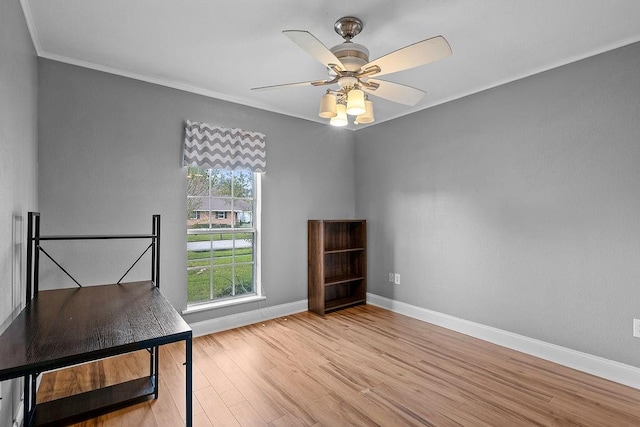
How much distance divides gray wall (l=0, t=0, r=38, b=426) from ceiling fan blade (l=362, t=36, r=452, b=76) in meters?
1.87

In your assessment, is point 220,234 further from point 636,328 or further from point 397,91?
point 636,328

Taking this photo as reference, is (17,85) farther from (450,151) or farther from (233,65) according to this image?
(450,151)

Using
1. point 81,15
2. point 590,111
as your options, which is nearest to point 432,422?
point 590,111

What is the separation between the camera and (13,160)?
68.7 inches

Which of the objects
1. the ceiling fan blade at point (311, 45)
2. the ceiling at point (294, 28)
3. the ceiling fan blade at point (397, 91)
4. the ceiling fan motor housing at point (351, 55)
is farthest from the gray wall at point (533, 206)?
the ceiling fan blade at point (311, 45)

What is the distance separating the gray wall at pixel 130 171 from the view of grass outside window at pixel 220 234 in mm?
137

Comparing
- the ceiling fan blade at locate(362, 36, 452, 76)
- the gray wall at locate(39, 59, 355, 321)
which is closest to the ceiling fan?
the ceiling fan blade at locate(362, 36, 452, 76)

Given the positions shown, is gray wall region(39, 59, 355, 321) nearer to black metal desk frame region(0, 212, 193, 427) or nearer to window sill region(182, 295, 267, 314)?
window sill region(182, 295, 267, 314)

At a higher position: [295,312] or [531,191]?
[531,191]

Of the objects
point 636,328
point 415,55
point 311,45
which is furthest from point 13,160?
point 636,328

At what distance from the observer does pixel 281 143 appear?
12.7 feet

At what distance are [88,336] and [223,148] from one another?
238cm

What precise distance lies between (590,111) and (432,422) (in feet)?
8.36

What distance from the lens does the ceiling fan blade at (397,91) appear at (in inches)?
86.5
